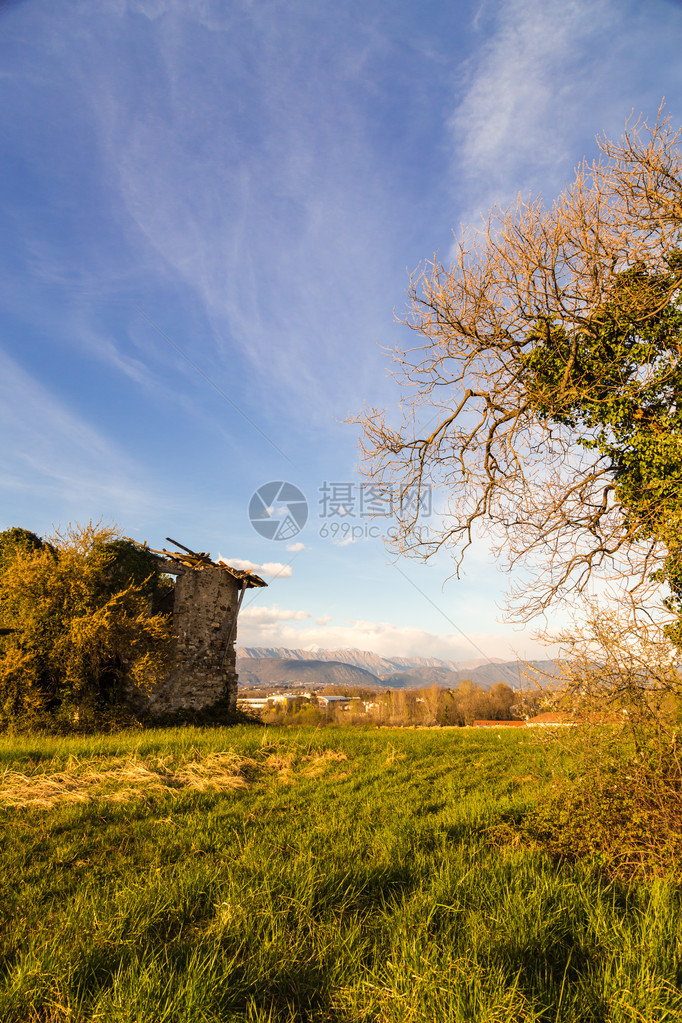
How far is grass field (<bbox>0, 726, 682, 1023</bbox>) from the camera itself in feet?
8.09

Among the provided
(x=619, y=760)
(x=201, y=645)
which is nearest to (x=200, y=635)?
(x=201, y=645)

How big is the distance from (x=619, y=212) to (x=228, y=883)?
33.6 feet

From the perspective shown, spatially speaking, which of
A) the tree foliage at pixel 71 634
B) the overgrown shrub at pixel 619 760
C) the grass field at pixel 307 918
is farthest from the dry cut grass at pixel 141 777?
the tree foliage at pixel 71 634

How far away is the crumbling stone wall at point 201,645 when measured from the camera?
16.2 m

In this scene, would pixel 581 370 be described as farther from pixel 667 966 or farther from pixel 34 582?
pixel 34 582

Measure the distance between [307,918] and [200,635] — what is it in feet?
47.9

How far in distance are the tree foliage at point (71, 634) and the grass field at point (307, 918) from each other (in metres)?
8.02

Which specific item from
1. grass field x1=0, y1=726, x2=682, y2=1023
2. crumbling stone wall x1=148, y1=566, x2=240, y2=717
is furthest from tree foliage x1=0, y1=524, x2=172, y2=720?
grass field x1=0, y1=726, x2=682, y2=1023

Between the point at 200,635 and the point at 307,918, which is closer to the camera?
the point at 307,918

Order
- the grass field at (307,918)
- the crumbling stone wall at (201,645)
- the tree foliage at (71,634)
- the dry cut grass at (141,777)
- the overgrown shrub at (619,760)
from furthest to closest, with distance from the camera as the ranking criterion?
the crumbling stone wall at (201,645), the tree foliage at (71,634), the dry cut grass at (141,777), the overgrown shrub at (619,760), the grass field at (307,918)

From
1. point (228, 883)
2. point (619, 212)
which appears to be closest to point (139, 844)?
point (228, 883)

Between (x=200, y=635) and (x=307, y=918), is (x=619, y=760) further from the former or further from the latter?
(x=200, y=635)

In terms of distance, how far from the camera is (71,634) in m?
14.0

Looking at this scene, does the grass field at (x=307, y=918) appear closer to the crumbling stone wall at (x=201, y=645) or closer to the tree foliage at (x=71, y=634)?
the tree foliage at (x=71, y=634)
